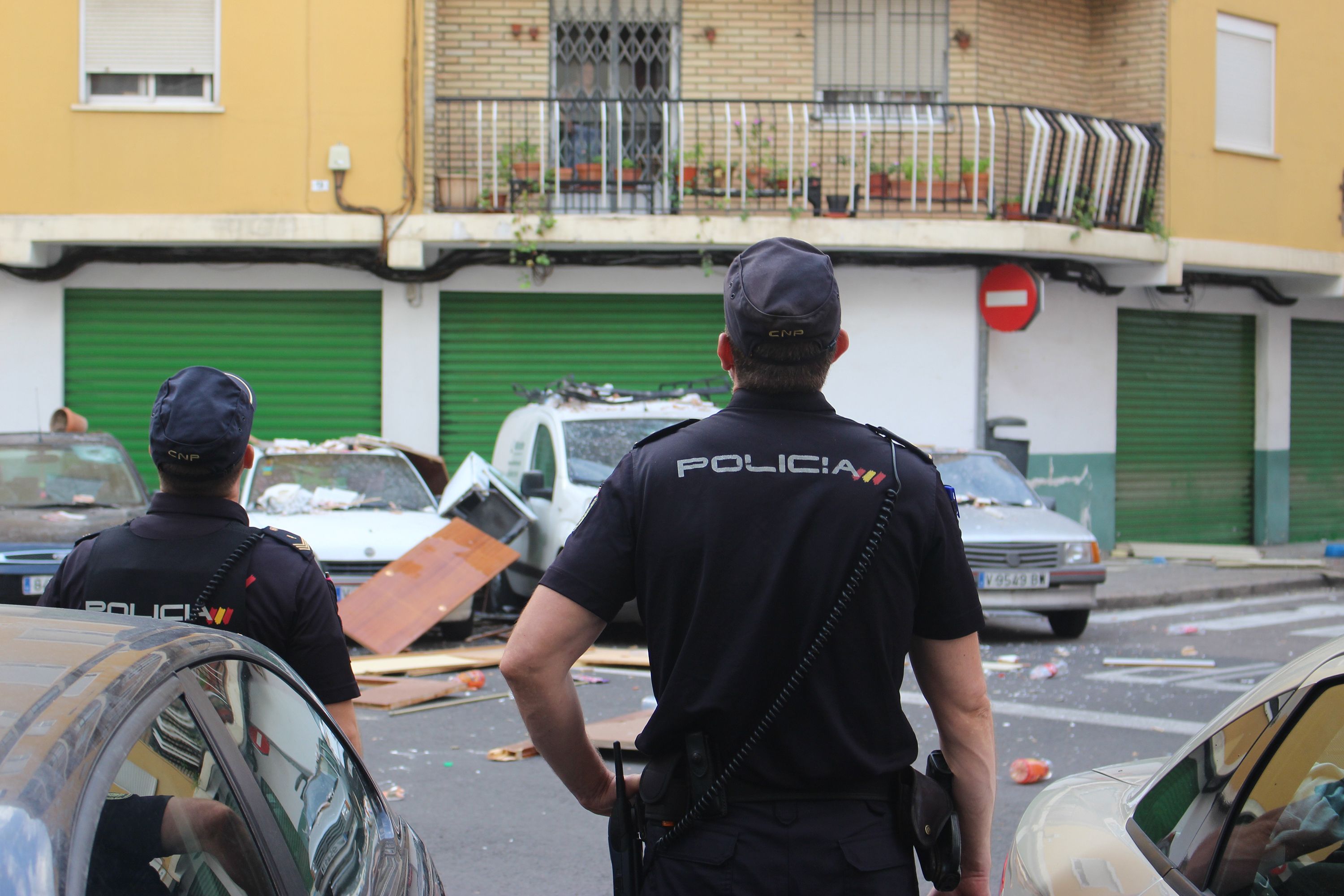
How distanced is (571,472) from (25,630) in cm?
865

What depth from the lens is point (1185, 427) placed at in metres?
18.0

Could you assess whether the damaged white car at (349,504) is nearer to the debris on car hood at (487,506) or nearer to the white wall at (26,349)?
the debris on car hood at (487,506)

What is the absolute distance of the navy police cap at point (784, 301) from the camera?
216cm

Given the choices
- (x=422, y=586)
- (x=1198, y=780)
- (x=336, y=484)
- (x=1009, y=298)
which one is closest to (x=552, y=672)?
(x=1198, y=780)

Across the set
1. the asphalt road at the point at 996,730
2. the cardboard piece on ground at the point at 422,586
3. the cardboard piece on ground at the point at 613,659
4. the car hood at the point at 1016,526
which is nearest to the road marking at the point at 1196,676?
the asphalt road at the point at 996,730

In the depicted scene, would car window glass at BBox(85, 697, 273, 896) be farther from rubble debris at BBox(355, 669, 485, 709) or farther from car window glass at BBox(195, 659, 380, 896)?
rubble debris at BBox(355, 669, 485, 709)

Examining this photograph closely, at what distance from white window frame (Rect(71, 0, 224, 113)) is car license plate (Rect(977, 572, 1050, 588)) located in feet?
32.3

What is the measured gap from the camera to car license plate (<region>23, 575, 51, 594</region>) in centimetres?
864

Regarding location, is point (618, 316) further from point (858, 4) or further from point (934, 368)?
point (858, 4)

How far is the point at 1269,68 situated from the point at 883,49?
18.9 ft

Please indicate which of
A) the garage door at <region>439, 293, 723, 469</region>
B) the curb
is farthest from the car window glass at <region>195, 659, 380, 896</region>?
the garage door at <region>439, 293, 723, 469</region>

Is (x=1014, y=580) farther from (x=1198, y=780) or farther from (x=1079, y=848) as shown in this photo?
(x=1198, y=780)

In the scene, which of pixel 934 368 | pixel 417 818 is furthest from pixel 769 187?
pixel 417 818

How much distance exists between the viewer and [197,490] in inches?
116
